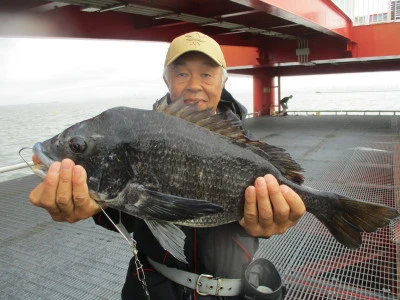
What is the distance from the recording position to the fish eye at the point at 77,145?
67.1 inches

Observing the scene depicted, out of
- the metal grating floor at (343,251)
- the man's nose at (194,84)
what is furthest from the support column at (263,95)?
the man's nose at (194,84)

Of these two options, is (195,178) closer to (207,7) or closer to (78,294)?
(78,294)

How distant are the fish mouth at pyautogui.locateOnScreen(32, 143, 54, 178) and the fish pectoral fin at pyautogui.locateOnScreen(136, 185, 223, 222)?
0.49m

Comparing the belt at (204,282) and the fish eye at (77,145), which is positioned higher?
the fish eye at (77,145)

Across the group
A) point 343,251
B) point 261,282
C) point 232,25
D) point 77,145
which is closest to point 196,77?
point 77,145

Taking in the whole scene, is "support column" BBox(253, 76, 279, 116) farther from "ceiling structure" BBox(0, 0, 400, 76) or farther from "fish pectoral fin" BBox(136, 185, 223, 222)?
"fish pectoral fin" BBox(136, 185, 223, 222)

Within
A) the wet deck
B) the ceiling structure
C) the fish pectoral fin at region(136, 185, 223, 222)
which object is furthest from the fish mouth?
the ceiling structure

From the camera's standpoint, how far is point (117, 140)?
1734 mm

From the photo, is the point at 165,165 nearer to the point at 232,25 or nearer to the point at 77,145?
the point at 77,145

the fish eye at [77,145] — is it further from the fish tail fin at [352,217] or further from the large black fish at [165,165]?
the fish tail fin at [352,217]

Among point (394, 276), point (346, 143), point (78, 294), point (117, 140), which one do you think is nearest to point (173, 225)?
point (117, 140)

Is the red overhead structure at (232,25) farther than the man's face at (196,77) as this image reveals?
Yes

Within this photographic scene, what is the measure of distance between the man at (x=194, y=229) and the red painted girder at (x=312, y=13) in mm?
5585

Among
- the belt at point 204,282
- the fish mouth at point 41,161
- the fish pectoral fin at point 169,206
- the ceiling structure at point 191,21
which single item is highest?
the ceiling structure at point 191,21
